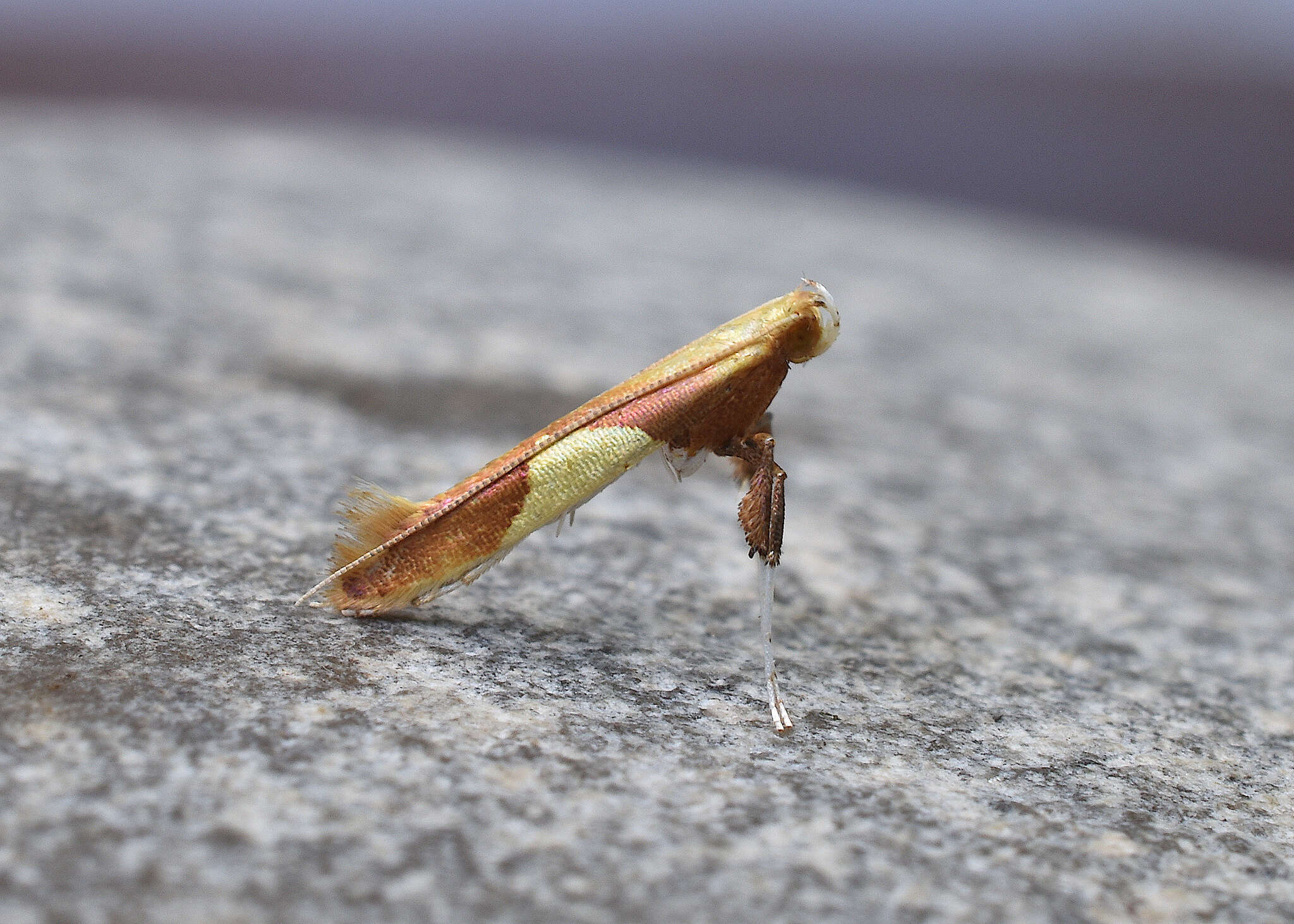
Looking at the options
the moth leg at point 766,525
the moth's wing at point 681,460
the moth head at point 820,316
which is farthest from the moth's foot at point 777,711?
the moth head at point 820,316

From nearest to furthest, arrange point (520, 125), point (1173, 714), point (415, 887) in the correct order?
1. point (415, 887)
2. point (1173, 714)
3. point (520, 125)

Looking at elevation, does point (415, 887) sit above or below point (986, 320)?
below

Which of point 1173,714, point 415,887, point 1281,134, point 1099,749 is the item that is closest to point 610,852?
point 415,887

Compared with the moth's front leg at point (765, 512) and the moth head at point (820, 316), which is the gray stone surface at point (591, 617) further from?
the moth head at point (820, 316)

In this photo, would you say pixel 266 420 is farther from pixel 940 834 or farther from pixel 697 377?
pixel 940 834

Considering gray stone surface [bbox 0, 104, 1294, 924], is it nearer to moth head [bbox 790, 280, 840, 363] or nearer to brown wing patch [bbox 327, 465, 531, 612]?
brown wing patch [bbox 327, 465, 531, 612]

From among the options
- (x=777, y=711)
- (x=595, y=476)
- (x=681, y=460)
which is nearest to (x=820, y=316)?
(x=681, y=460)

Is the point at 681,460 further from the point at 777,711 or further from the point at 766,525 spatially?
the point at 777,711
